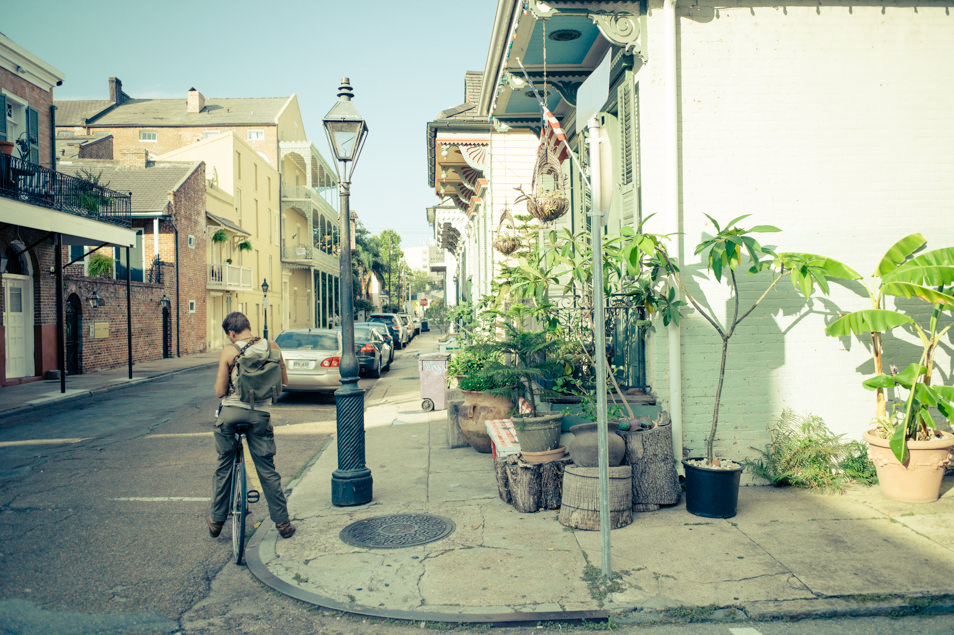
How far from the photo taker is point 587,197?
30.7 feet

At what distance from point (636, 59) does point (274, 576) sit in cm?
576

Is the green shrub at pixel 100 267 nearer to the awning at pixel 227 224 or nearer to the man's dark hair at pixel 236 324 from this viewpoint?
the awning at pixel 227 224

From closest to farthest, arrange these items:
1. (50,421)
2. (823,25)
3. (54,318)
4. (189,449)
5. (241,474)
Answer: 1. (241,474)
2. (823,25)
3. (189,449)
4. (50,421)
5. (54,318)

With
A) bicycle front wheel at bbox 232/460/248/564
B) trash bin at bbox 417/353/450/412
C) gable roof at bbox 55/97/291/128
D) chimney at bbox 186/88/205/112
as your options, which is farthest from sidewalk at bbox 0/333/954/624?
chimney at bbox 186/88/205/112

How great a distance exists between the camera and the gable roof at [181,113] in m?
47.1

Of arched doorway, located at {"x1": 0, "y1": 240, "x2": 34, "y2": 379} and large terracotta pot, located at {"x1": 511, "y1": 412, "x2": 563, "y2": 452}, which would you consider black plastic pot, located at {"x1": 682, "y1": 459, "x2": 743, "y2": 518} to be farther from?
arched doorway, located at {"x1": 0, "y1": 240, "x2": 34, "y2": 379}

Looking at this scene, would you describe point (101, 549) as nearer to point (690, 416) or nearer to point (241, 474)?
point (241, 474)

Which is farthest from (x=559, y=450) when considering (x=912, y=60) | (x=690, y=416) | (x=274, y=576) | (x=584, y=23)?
(x=912, y=60)

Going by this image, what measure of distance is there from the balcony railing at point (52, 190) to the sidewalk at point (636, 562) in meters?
13.2

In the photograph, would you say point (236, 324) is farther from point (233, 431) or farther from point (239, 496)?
point (239, 496)

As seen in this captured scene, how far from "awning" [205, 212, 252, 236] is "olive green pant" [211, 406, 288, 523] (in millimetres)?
28379

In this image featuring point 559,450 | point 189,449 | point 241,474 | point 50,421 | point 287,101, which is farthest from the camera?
point 287,101

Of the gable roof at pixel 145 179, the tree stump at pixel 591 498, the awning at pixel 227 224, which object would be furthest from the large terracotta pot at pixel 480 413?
the awning at pixel 227 224

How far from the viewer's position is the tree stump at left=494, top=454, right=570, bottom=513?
5.97m
